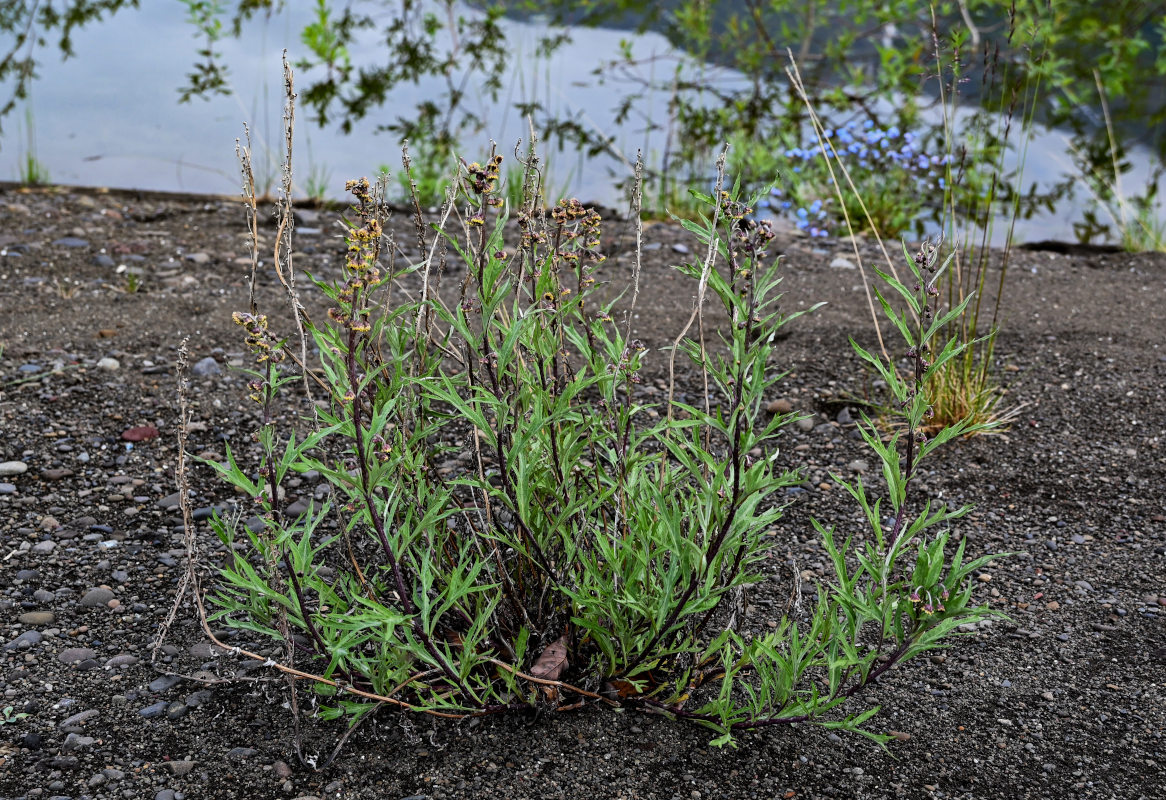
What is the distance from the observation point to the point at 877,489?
2832 mm

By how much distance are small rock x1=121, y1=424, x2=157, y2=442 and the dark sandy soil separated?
0.02 m

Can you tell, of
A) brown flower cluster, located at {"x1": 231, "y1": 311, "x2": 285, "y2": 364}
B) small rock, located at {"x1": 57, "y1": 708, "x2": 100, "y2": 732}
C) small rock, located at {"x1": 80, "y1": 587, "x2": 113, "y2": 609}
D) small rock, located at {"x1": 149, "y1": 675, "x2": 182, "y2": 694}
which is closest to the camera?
brown flower cluster, located at {"x1": 231, "y1": 311, "x2": 285, "y2": 364}

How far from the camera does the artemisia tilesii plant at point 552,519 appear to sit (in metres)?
1.48

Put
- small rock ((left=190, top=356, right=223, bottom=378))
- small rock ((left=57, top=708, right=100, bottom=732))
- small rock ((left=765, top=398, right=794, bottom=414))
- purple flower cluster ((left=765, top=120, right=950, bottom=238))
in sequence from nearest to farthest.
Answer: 1. small rock ((left=57, top=708, right=100, bottom=732))
2. small rock ((left=765, top=398, right=794, bottom=414))
3. small rock ((left=190, top=356, right=223, bottom=378))
4. purple flower cluster ((left=765, top=120, right=950, bottom=238))

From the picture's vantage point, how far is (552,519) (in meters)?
1.72

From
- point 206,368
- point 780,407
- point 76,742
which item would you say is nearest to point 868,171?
point 780,407

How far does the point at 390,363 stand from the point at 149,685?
2.95 ft

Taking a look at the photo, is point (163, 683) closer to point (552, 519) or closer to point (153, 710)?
point (153, 710)

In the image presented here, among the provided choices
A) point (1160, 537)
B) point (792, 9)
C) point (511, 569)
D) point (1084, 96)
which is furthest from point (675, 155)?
point (511, 569)

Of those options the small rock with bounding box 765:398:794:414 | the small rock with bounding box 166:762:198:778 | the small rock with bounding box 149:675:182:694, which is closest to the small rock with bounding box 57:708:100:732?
the small rock with bounding box 149:675:182:694

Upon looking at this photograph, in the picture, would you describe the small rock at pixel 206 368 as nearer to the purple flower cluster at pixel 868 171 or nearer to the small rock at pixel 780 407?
the small rock at pixel 780 407

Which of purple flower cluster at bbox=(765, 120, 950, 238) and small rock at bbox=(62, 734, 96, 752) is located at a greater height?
purple flower cluster at bbox=(765, 120, 950, 238)

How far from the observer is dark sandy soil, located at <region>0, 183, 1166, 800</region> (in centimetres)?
179

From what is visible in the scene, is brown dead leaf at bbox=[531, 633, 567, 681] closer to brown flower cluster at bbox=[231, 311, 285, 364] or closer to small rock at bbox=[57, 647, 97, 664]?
brown flower cluster at bbox=[231, 311, 285, 364]
